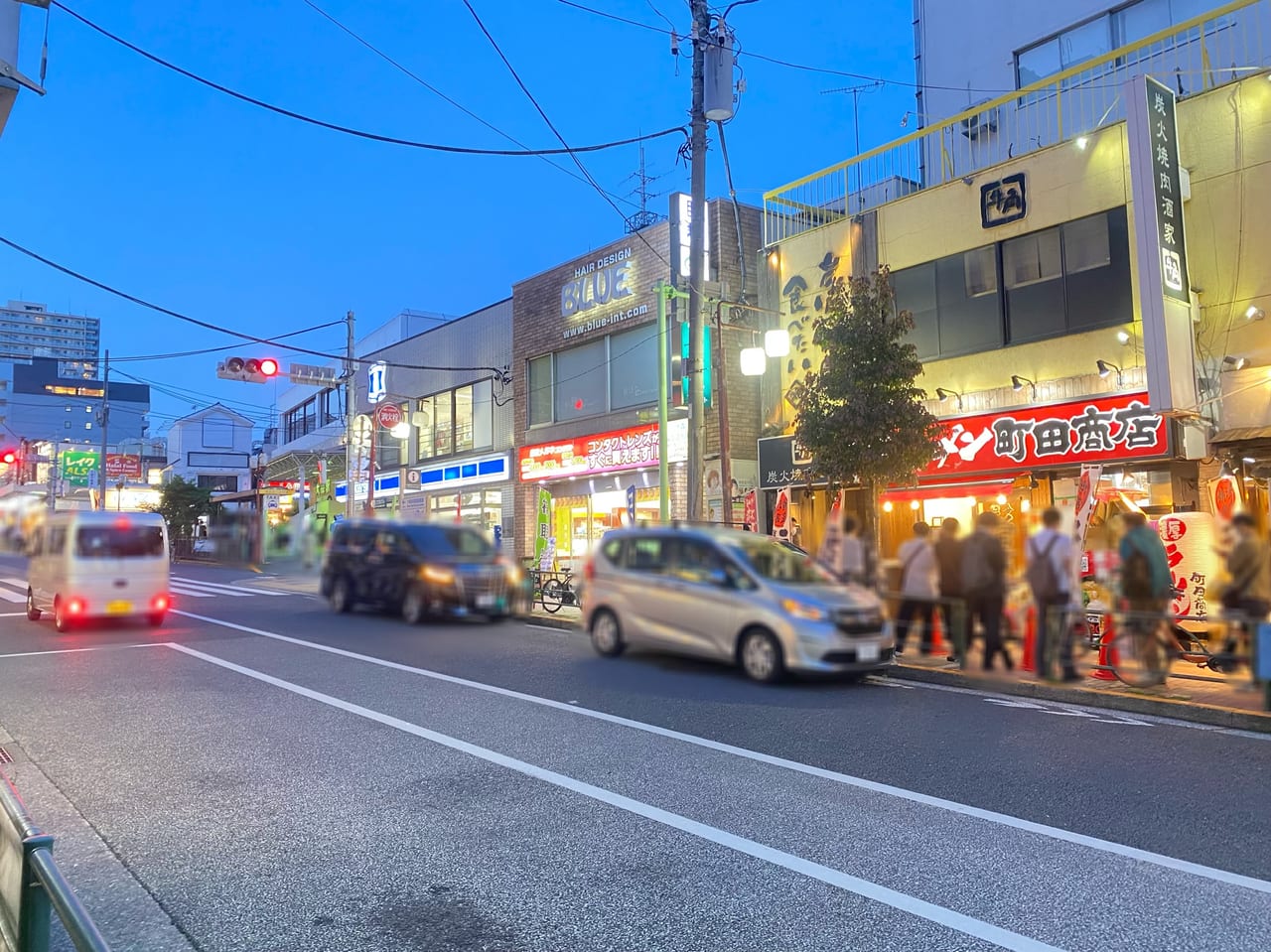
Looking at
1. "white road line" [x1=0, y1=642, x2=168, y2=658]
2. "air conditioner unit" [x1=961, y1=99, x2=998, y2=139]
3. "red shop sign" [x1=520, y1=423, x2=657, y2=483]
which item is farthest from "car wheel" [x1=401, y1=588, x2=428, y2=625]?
"white road line" [x1=0, y1=642, x2=168, y2=658]

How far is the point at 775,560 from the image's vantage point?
162 cm

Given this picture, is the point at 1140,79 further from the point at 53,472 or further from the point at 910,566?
the point at 53,472

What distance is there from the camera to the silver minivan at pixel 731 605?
1473 mm

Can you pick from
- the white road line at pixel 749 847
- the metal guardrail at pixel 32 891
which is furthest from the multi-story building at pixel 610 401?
the white road line at pixel 749 847

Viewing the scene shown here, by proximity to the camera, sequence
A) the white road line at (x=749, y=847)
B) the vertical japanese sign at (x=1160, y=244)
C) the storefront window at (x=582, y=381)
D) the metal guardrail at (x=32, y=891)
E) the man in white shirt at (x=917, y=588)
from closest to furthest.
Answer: the man in white shirt at (x=917, y=588) < the vertical japanese sign at (x=1160, y=244) < the storefront window at (x=582, y=381) < the metal guardrail at (x=32, y=891) < the white road line at (x=749, y=847)

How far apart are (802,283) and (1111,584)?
3.28m

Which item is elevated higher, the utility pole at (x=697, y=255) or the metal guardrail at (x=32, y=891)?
the utility pole at (x=697, y=255)

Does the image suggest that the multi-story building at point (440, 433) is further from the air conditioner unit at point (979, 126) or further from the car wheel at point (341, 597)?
the air conditioner unit at point (979, 126)

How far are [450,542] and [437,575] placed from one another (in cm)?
11

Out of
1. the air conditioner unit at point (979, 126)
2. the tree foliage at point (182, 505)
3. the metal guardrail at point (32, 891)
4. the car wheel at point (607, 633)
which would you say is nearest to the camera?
the car wheel at point (607, 633)

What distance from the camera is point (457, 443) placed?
9.80ft

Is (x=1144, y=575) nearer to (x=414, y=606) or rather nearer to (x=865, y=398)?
(x=865, y=398)

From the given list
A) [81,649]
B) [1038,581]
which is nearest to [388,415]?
[1038,581]

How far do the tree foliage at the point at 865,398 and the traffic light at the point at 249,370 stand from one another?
1.65 meters
